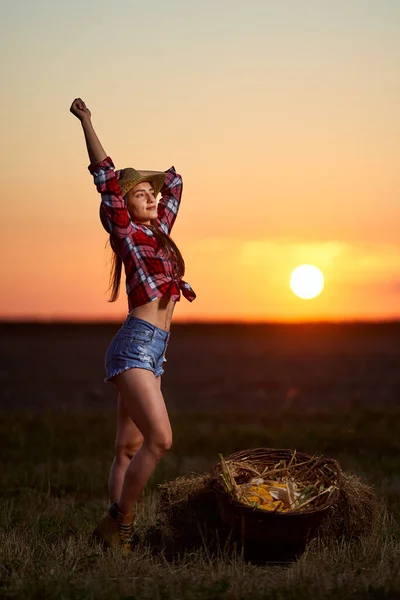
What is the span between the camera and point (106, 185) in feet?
20.1

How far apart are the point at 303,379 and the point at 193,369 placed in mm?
6555

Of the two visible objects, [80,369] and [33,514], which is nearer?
[33,514]

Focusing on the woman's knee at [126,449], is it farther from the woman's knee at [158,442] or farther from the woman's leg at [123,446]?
the woman's knee at [158,442]

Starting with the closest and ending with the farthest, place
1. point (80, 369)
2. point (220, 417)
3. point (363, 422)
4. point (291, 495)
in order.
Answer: point (291, 495) → point (363, 422) → point (220, 417) → point (80, 369)

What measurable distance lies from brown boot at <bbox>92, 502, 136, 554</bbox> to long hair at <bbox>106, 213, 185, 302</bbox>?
1595 millimetres

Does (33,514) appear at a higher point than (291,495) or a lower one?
lower

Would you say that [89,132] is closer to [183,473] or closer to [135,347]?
[135,347]

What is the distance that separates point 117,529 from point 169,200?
256 cm

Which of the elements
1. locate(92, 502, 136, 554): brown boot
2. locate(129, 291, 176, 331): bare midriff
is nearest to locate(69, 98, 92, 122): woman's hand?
locate(129, 291, 176, 331): bare midriff

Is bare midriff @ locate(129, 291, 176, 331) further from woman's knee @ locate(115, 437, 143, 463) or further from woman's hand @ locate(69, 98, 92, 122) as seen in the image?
woman's hand @ locate(69, 98, 92, 122)

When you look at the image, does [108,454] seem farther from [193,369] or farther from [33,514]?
[193,369]

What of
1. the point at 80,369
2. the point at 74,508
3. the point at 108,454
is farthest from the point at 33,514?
the point at 80,369

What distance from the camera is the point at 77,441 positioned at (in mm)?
13086

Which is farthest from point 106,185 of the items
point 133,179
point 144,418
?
point 144,418
